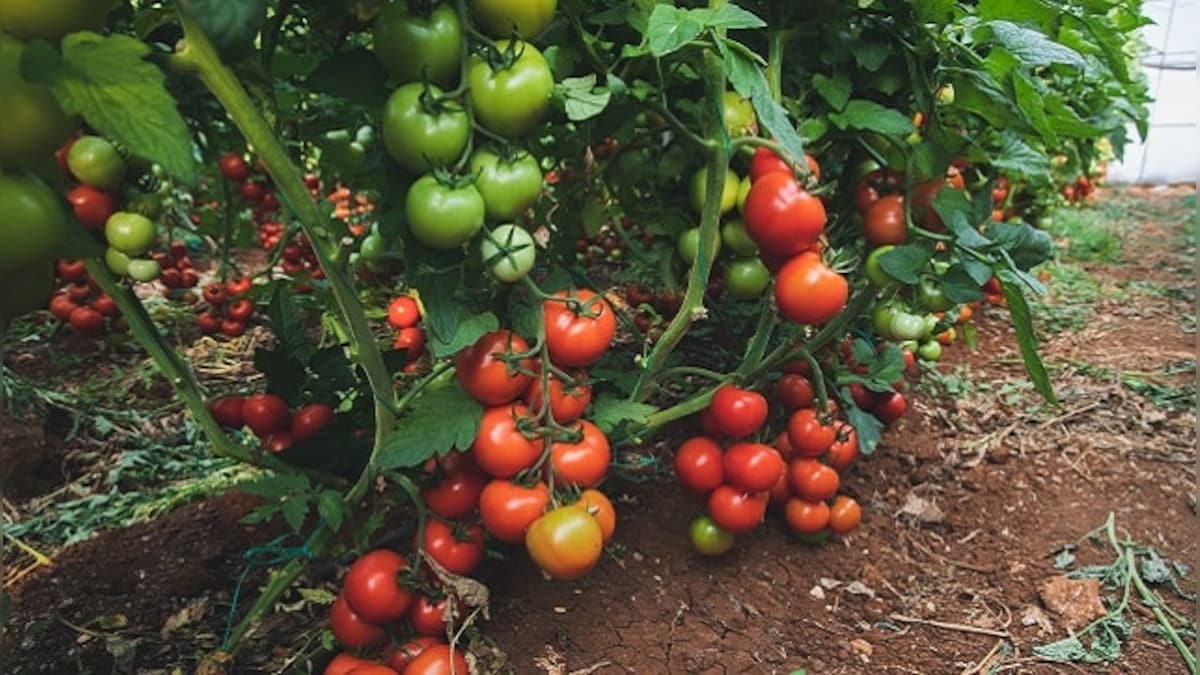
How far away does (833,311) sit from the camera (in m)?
1.05

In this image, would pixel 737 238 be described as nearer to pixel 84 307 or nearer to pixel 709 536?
pixel 709 536

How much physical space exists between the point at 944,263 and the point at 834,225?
17 cm

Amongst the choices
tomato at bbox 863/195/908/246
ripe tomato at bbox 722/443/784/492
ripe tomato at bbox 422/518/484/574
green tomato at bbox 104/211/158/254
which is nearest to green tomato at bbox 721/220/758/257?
tomato at bbox 863/195/908/246

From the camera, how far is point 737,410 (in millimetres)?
1193

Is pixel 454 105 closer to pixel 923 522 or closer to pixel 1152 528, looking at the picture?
pixel 923 522

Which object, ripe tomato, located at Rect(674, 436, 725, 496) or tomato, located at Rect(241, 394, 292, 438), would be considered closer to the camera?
tomato, located at Rect(241, 394, 292, 438)

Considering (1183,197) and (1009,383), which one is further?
(1183,197)

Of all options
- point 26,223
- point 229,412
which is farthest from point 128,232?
point 26,223

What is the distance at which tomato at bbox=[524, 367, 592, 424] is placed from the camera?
3.12 ft

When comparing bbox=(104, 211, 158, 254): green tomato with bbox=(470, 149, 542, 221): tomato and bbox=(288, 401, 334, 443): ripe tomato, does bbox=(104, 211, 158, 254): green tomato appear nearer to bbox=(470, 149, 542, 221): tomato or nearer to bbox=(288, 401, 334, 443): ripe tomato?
bbox=(288, 401, 334, 443): ripe tomato

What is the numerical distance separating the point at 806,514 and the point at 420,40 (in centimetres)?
97

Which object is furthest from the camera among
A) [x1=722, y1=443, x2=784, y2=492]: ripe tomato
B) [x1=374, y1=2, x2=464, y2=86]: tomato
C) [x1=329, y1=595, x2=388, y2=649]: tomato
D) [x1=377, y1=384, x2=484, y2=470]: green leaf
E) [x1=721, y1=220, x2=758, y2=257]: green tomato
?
[x1=722, y1=443, x2=784, y2=492]: ripe tomato

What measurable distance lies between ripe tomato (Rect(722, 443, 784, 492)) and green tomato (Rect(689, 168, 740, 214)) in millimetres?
355

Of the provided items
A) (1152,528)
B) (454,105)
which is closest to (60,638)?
(454,105)
